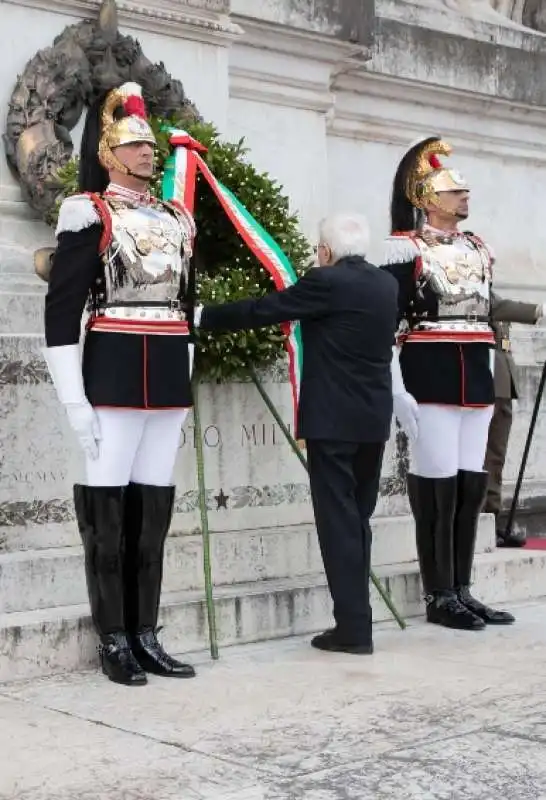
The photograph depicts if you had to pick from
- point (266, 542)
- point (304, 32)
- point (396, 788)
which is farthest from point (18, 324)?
point (304, 32)

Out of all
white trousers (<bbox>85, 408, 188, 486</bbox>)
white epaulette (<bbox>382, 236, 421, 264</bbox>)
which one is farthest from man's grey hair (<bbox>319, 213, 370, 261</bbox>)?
white trousers (<bbox>85, 408, 188, 486</bbox>)

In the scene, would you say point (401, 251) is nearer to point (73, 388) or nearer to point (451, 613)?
point (451, 613)

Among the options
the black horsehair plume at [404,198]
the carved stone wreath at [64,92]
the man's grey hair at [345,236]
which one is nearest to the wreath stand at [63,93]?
the carved stone wreath at [64,92]

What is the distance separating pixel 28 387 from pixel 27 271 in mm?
1210

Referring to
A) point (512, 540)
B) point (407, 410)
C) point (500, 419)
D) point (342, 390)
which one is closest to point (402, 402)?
point (407, 410)

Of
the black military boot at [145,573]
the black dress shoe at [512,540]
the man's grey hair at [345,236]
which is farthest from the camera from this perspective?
the black dress shoe at [512,540]

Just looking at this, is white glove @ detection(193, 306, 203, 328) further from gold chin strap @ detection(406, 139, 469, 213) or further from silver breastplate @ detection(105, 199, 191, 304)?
gold chin strap @ detection(406, 139, 469, 213)

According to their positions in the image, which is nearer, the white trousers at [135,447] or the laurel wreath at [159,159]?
the white trousers at [135,447]

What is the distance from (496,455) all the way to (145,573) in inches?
151

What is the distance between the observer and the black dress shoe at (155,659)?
16.9ft

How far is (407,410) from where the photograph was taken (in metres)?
6.13

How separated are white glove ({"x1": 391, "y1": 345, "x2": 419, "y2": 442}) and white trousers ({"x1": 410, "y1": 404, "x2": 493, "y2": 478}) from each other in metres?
0.10

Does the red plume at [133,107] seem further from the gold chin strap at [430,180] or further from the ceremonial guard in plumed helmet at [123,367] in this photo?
the gold chin strap at [430,180]

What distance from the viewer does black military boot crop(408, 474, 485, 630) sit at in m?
6.30
